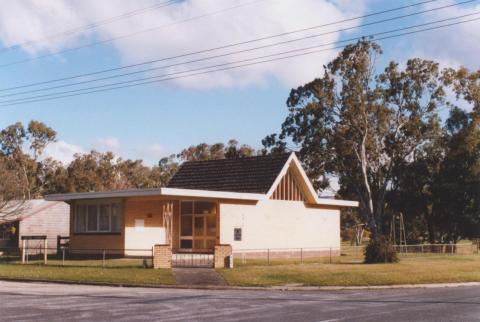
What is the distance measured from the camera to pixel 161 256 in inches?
1095

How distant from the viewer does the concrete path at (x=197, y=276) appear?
2434 centimetres

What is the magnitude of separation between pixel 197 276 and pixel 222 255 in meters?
3.09

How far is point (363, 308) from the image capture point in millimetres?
16703

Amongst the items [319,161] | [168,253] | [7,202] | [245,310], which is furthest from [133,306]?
[319,161]

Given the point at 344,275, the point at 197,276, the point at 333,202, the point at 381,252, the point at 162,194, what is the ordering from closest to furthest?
1. the point at 197,276
2. the point at 344,275
3. the point at 162,194
4. the point at 381,252
5. the point at 333,202

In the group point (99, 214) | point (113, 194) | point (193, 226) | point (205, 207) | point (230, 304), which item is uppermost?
point (113, 194)

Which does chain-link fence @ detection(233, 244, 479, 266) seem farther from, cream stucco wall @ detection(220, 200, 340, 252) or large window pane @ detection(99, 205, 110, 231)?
large window pane @ detection(99, 205, 110, 231)

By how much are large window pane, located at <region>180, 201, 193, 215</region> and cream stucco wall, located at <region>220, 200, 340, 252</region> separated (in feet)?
7.92

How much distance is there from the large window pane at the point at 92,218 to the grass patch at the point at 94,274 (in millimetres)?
6132

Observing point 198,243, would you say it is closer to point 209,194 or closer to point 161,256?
point 209,194

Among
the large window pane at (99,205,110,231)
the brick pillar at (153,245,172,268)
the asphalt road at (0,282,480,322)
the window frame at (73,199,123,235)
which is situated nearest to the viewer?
the asphalt road at (0,282,480,322)

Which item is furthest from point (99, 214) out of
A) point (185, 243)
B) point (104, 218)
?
point (185, 243)

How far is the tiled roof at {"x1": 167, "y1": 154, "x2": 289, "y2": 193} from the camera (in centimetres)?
3891

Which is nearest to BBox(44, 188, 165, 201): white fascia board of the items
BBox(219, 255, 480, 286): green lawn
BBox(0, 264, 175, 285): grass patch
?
BBox(0, 264, 175, 285): grass patch
